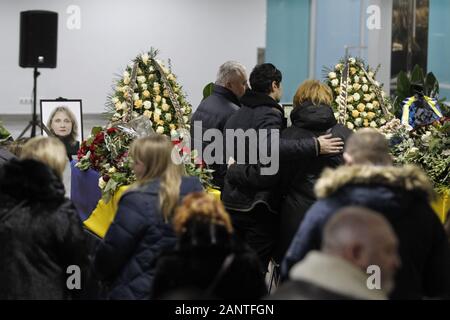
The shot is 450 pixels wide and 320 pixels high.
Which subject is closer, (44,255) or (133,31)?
(44,255)

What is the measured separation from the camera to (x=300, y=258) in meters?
3.08

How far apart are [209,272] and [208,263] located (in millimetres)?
31

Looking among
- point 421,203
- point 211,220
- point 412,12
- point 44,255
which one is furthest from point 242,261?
point 412,12

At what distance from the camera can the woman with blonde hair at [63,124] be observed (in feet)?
27.0

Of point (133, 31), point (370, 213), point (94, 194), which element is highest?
point (133, 31)

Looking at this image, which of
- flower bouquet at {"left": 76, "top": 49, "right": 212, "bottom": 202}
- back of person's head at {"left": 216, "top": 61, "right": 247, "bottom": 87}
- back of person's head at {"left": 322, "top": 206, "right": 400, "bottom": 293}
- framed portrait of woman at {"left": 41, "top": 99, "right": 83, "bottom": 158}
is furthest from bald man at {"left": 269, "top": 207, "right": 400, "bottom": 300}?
framed portrait of woman at {"left": 41, "top": 99, "right": 83, "bottom": 158}

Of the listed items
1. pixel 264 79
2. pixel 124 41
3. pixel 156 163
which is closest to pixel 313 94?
pixel 264 79

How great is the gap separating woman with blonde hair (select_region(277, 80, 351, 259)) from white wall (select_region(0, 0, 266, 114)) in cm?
661

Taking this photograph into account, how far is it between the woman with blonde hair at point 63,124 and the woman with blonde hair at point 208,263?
5.44 m

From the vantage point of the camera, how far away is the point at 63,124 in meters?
8.30

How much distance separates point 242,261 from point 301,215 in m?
1.92

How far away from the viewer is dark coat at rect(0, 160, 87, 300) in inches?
132

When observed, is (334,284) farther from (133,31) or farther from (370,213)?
(133,31)

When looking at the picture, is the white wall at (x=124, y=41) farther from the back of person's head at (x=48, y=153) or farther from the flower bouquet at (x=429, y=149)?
the back of person's head at (x=48, y=153)
